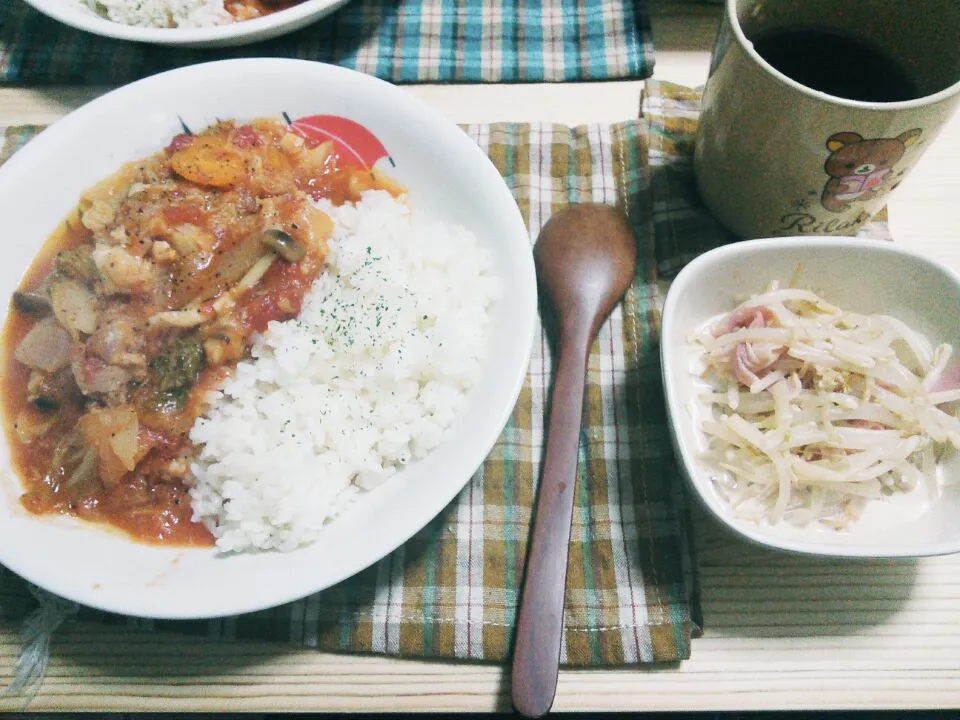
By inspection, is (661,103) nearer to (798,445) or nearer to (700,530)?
(798,445)

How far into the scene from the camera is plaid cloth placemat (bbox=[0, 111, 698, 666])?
1.41 metres

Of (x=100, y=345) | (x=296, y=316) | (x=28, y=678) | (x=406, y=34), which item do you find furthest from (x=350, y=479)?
(x=406, y=34)

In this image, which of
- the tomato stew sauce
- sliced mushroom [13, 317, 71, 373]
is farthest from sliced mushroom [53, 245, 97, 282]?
sliced mushroom [13, 317, 71, 373]

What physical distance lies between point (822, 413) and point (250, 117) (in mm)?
1585

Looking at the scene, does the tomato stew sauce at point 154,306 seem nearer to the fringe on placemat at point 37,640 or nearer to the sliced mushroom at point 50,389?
the sliced mushroom at point 50,389

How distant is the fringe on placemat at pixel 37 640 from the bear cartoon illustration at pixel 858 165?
1844 mm

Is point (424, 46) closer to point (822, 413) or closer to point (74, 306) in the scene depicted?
point (74, 306)

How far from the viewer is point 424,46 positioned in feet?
7.07

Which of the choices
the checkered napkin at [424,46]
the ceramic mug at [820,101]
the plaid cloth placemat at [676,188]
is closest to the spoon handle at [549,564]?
the plaid cloth placemat at [676,188]

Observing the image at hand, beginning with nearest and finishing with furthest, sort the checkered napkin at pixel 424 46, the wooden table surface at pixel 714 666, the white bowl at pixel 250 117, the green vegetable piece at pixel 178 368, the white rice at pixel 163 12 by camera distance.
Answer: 1. the white bowl at pixel 250 117
2. the wooden table surface at pixel 714 666
3. the green vegetable piece at pixel 178 368
4. the white rice at pixel 163 12
5. the checkered napkin at pixel 424 46

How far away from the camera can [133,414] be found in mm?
1511

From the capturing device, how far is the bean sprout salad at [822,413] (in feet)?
4.56

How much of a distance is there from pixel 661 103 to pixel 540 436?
1.08 metres

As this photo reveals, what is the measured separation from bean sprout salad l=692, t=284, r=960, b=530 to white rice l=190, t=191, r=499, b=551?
57 cm
